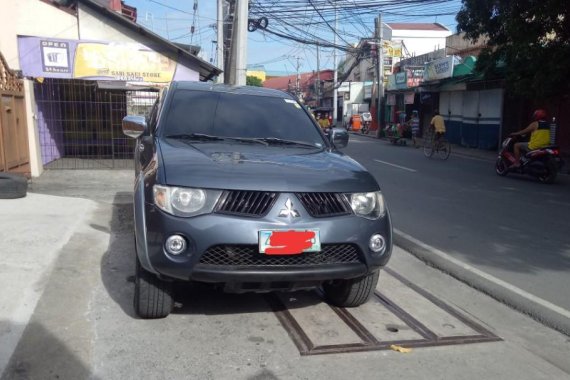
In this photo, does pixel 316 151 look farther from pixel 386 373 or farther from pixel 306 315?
pixel 386 373

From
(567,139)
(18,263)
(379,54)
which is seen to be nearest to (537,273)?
(18,263)

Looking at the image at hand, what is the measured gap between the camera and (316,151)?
4711 mm

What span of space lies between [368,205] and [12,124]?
27.4ft

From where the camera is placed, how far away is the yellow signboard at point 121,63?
42.5ft

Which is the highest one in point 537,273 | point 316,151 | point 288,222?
point 316,151

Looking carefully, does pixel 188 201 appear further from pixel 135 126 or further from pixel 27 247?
pixel 27 247

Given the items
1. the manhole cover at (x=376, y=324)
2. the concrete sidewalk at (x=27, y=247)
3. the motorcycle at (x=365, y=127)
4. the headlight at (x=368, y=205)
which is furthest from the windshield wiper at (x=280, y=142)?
the motorcycle at (x=365, y=127)

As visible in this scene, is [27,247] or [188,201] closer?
[188,201]

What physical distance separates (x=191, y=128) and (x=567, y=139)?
18.1 m

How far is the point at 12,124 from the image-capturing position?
393 inches

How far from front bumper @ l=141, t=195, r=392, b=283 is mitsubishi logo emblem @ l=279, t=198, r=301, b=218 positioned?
0.03m

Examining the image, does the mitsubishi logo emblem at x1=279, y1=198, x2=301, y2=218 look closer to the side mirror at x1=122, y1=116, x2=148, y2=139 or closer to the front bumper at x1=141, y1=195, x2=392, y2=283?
the front bumper at x1=141, y1=195, x2=392, y2=283

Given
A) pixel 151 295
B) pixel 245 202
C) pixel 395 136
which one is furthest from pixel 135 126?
pixel 395 136

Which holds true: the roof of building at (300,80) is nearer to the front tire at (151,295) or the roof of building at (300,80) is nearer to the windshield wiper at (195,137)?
the windshield wiper at (195,137)
